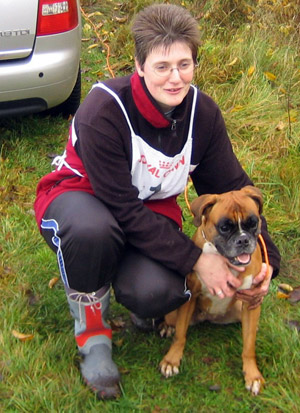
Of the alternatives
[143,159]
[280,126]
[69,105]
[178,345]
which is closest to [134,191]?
[143,159]

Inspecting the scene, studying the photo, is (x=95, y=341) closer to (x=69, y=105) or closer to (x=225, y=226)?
(x=225, y=226)

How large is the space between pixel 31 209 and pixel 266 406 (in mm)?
2242

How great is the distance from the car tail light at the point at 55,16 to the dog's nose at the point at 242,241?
2356 mm

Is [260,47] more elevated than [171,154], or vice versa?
[171,154]

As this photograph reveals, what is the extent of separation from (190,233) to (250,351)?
1.27 metres

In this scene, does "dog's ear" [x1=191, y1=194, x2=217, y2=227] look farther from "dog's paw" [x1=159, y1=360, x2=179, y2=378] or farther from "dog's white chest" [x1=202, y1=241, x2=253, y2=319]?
"dog's paw" [x1=159, y1=360, x2=179, y2=378]

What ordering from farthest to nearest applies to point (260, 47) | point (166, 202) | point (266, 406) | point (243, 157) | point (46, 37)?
point (260, 47)
point (243, 157)
point (46, 37)
point (166, 202)
point (266, 406)

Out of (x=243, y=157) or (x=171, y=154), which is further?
(x=243, y=157)

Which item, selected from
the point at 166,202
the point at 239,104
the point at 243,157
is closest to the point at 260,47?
→ the point at 239,104

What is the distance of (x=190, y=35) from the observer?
2.85m

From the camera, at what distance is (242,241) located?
2.80 meters

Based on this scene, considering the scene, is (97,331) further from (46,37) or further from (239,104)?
(239,104)

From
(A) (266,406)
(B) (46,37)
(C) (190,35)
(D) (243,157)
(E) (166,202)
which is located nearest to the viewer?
(C) (190,35)

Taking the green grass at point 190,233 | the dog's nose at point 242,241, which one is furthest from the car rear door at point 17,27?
the dog's nose at point 242,241
